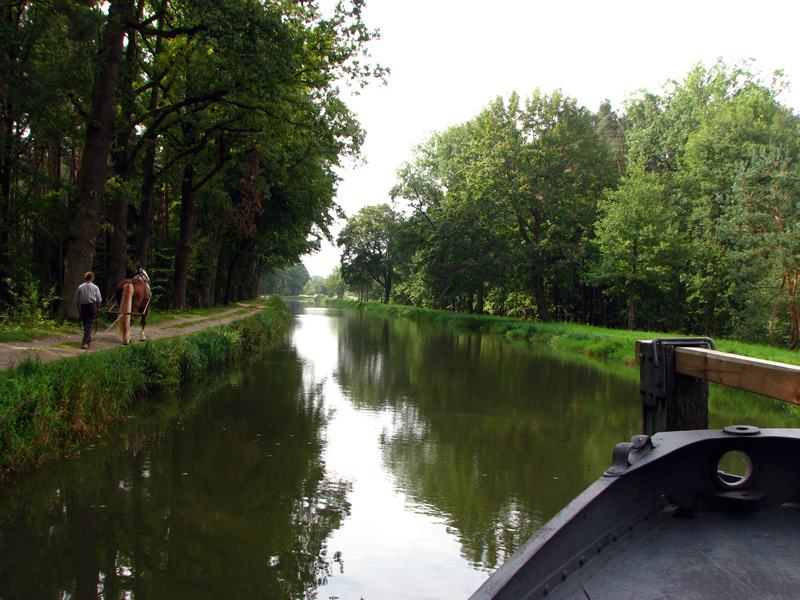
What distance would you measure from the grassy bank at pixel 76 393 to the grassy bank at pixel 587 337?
14365 millimetres

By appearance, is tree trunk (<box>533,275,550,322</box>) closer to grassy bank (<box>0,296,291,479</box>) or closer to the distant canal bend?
the distant canal bend

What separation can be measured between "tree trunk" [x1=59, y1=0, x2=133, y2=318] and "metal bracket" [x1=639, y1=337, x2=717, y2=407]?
1324 centimetres

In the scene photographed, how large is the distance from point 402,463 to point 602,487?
521 cm

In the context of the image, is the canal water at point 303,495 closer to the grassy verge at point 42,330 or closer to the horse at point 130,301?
the horse at point 130,301

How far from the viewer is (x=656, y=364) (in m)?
3.96

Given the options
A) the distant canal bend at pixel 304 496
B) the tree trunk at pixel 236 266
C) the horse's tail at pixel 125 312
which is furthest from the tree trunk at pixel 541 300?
the horse's tail at pixel 125 312

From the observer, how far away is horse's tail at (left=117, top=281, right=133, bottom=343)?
39.4 feet

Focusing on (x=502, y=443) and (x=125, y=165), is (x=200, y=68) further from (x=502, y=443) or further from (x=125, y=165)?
(x=502, y=443)

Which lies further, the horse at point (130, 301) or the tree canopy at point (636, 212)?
the tree canopy at point (636, 212)

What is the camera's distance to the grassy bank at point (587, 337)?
1636 cm

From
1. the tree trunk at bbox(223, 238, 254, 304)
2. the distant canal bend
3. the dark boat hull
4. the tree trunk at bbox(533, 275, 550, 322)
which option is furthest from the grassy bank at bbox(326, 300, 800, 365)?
the tree trunk at bbox(223, 238, 254, 304)

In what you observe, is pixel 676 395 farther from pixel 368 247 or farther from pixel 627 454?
pixel 368 247

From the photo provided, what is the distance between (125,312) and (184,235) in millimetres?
11435

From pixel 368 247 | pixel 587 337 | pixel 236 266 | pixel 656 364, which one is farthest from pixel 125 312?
pixel 368 247
